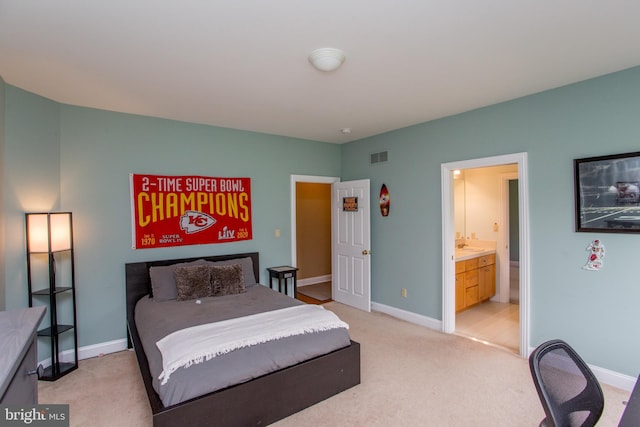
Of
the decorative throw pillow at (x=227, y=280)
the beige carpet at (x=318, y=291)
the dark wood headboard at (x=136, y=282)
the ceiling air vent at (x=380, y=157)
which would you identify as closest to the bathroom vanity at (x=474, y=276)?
the ceiling air vent at (x=380, y=157)

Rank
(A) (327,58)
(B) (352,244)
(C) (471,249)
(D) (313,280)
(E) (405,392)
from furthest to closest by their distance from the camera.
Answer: (D) (313,280)
(C) (471,249)
(B) (352,244)
(E) (405,392)
(A) (327,58)

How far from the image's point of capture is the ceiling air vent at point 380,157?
15.0 feet

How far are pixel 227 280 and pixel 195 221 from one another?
35.3 inches

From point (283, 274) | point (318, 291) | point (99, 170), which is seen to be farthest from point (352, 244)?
point (99, 170)

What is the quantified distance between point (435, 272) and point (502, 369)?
127 cm

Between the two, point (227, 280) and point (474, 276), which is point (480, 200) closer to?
point (474, 276)

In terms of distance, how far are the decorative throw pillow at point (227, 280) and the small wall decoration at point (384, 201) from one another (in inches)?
85.5

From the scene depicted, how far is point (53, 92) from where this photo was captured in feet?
9.66

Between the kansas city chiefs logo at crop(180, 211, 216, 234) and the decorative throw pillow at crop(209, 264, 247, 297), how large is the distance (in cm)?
58

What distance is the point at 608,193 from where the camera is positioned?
8.69ft

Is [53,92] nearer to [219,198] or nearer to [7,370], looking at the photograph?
[219,198]

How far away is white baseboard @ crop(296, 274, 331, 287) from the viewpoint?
6351mm

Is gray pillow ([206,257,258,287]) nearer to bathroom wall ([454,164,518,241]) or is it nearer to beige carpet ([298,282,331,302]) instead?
beige carpet ([298,282,331,302])

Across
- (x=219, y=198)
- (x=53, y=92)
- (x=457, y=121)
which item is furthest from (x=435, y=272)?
(x=53, y=92)
